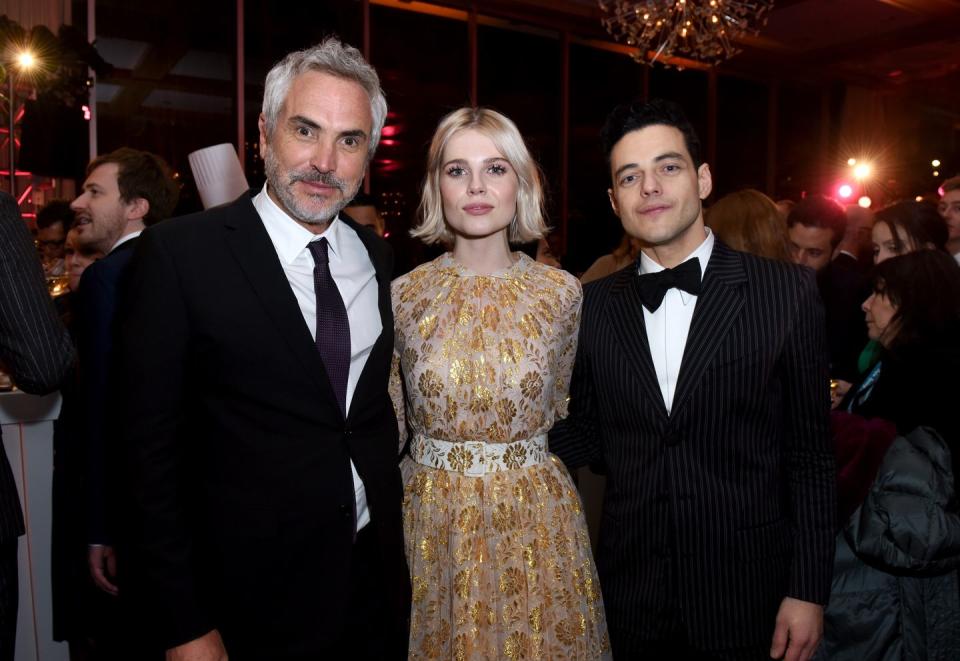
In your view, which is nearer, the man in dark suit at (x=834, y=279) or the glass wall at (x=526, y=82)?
the man in dark suit at (x=834, y=279)

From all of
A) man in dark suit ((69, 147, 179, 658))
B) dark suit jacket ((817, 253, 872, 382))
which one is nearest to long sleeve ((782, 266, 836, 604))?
man in dark suit ((69, 147, 179, 658))

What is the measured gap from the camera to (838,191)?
32.4 feet

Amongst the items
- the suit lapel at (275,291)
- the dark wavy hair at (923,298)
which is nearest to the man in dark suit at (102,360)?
the suit lapel at (275,291)

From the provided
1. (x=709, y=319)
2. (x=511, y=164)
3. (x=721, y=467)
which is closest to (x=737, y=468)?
(x=721, y=467)

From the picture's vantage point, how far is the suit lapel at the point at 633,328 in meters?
1.67

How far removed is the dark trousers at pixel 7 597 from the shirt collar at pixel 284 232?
80cm

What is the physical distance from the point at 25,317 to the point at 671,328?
139cm

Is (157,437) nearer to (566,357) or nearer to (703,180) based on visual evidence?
(566,357)

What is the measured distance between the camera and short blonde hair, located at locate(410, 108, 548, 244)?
1978mm

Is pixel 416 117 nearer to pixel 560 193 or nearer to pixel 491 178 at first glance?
pixel 560 193

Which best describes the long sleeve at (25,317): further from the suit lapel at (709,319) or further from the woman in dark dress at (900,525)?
the woman in dark dress at (900,525)

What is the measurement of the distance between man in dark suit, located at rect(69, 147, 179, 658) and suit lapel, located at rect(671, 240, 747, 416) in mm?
1170

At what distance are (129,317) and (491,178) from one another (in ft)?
3.20

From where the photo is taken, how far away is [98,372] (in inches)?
82.8
